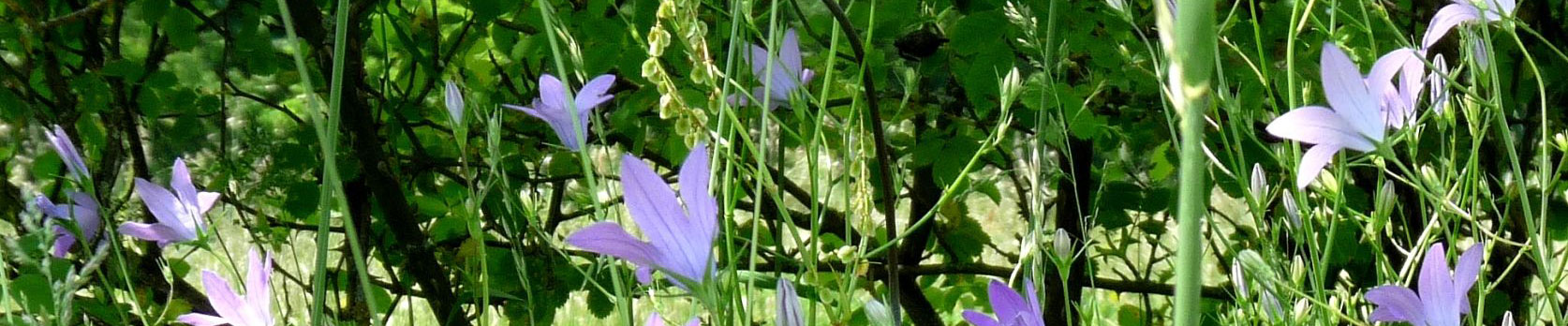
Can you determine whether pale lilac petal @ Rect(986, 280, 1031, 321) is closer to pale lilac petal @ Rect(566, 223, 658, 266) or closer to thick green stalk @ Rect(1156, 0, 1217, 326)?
pale lilac petal @ Rect(566, 223, 658, 266)

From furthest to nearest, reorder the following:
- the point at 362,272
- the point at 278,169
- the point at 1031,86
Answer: the point at 278,169 → the point at 1031,86 → the point at 362,272

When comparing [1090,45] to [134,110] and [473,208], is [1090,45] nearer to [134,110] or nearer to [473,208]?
[473,208]

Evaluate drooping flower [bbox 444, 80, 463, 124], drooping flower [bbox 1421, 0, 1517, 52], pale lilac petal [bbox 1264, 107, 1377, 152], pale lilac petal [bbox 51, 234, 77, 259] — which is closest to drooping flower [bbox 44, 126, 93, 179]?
drooping flower [bbox 444, 80, 463, 124]

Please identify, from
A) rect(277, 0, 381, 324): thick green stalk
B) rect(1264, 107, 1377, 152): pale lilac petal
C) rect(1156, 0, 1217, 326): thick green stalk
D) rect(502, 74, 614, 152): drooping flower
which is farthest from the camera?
rect(502, 74, 614, 152): drooping flower

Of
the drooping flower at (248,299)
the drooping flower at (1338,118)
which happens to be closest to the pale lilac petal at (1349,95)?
the drooping flower at (1338,118)

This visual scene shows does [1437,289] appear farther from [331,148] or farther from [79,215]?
[79,215]

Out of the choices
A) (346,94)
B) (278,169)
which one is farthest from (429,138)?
(346,94)

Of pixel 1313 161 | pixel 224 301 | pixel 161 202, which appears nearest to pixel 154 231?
pixel 161 202
